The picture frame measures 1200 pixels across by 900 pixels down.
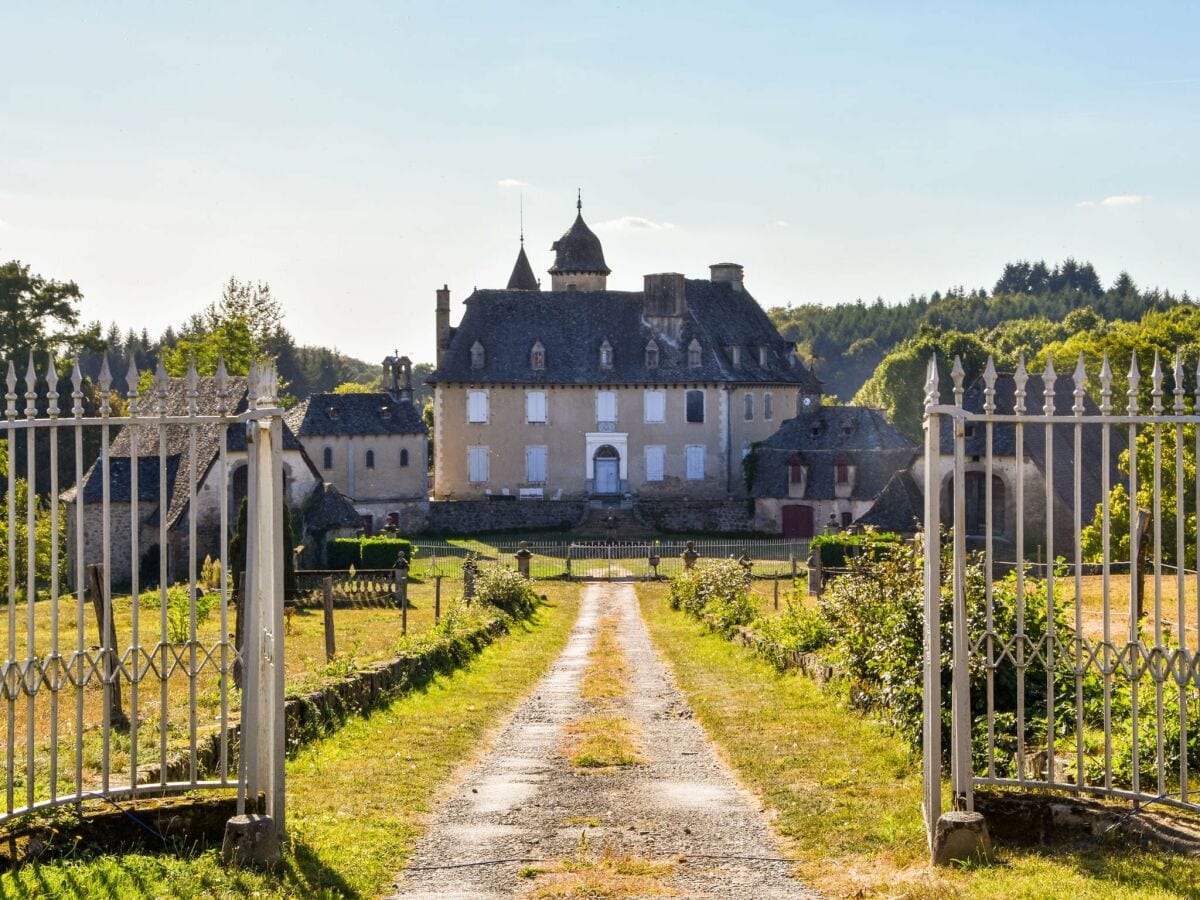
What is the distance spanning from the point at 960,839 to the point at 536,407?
51.8m

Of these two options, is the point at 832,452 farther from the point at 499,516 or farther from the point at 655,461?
the point at 499,516

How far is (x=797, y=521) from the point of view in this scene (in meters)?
53.8

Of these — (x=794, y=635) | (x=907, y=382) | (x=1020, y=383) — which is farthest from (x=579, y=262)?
(x=1020, y=383)

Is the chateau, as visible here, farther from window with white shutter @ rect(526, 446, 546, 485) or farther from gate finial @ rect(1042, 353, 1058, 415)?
gate finial @ rect(1042, 353, 1058, 415)

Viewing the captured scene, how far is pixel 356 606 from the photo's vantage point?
3184cm

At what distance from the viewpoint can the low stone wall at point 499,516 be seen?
56156mm

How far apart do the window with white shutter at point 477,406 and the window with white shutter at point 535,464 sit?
7.57ft

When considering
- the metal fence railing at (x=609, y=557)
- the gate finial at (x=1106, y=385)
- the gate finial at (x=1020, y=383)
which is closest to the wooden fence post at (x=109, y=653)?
the gate finial at (x=1020, y=383)

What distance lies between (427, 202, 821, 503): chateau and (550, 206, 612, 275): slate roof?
4.02m

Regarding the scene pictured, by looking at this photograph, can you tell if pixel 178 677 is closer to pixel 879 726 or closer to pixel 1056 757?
pixel 879 726

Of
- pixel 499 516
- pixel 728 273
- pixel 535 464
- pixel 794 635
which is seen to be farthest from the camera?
pixel 728 273

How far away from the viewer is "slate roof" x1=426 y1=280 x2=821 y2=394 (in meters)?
58.9

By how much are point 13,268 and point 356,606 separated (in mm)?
31202

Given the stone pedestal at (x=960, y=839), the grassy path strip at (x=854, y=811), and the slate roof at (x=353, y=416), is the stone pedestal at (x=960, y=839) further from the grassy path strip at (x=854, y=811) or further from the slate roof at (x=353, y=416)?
the slate roof at (x=353, y=416)
